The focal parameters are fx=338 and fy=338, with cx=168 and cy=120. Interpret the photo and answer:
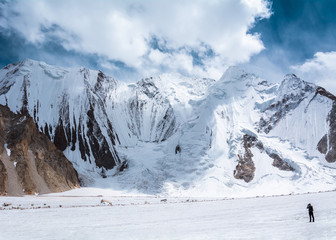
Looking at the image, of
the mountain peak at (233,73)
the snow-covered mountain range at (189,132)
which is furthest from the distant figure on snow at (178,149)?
the mountain peak at (233,73)

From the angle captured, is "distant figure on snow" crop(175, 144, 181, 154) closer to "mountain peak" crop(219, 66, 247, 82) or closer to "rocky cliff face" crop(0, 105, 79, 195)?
"rocky cliff face" crop(0, 105, 79, 195)

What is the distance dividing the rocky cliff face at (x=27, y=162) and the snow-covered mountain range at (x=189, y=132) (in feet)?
62.2

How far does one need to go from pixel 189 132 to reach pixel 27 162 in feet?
234

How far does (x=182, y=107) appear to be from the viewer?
175 m

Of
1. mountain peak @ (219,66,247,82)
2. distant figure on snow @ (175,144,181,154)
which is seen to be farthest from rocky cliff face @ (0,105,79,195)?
mountain peak @ (219,66,247,82)

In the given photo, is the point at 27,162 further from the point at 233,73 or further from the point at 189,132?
the point at 233,73

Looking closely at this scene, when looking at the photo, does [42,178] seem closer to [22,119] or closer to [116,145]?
[22,119]

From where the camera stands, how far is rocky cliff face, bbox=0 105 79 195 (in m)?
72.6

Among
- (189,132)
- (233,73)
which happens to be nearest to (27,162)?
(189,132)

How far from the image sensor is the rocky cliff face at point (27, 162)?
7262cm

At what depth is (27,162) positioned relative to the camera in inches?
3130

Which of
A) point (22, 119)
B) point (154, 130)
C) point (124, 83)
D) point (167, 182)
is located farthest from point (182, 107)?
point (22, 119)

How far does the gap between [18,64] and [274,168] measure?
122816 mm

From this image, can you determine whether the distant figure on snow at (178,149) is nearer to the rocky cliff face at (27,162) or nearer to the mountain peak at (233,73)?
the rocky cliff face at (27,162)
